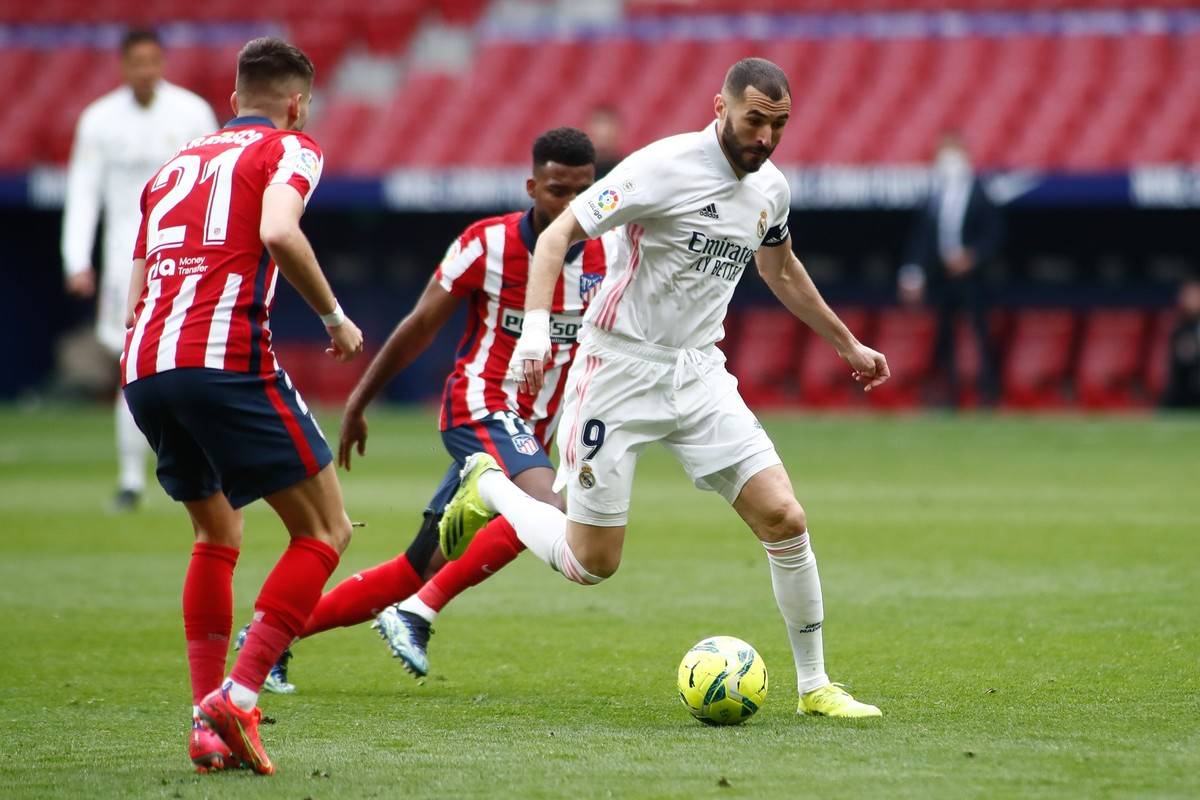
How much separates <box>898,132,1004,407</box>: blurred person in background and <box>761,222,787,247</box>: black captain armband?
38.2 ft

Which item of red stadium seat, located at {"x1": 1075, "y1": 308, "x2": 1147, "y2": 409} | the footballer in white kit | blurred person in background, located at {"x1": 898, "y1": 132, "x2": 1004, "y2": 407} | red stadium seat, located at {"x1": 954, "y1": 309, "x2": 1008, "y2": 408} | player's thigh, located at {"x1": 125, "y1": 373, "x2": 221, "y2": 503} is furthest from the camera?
red stadium seat, located at {"x1": 954, "y1": 309, "x2": 1008, "y2": 408}

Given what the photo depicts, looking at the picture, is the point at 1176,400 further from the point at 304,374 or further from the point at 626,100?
the point at 304,374

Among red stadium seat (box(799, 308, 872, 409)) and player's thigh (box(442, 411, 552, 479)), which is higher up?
player's thigh (box(442, 411, 552, 479))

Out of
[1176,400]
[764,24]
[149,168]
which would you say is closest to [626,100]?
[764,24]

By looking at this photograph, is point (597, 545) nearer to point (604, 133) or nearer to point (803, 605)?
point (803, 605)

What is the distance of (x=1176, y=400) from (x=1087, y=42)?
5333mm

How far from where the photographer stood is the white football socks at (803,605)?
5312 millimetres

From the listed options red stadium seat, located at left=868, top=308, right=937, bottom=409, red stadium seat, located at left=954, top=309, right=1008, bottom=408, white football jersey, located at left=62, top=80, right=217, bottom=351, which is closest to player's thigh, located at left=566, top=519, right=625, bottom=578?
white football jersey, located at left=62, top=80, right=217, bottom=351

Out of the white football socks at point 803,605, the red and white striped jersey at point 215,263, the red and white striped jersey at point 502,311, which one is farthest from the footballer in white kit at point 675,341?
the red and white striped jersey at point 215,263

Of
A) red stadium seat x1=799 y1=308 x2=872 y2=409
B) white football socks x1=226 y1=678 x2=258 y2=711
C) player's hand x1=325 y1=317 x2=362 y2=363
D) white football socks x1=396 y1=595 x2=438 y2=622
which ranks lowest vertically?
red stadium seat x1=799 y1=308 x2=872 y2=409

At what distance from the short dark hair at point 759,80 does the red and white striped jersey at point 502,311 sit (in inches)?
52.3

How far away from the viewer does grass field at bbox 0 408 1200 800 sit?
4.38 metres

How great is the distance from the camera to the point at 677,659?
6.30m

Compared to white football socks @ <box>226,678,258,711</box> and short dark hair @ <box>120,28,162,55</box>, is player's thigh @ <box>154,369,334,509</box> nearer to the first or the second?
white football socks @ <box>226,678,258,711</box>
